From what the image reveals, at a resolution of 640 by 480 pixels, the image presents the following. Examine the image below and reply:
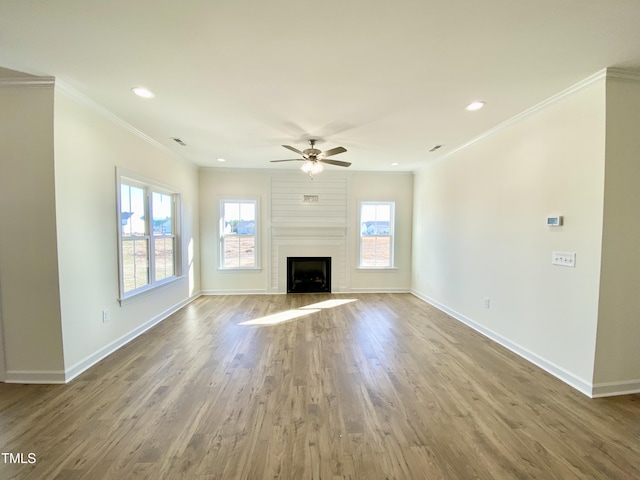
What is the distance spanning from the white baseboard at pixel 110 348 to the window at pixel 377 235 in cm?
394

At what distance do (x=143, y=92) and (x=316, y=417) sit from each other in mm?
3179

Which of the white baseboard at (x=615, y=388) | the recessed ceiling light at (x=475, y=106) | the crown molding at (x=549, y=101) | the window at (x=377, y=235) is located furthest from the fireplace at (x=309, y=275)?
the white baseboard at (x=615, y=388)

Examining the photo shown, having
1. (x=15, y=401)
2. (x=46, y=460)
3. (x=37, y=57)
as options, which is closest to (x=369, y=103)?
(x=37, y=57)

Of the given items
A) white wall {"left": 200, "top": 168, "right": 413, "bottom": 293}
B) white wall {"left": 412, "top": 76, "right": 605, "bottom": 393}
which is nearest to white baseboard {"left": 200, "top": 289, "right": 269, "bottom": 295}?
white wall {"left": 200, "top": 168, "right": 413, "bottom": 293}

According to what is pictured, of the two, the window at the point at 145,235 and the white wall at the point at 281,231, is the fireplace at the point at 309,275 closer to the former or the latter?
the white wall at the point at 281,231

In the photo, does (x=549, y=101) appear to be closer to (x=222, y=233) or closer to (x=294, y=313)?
(x=294, y=313)

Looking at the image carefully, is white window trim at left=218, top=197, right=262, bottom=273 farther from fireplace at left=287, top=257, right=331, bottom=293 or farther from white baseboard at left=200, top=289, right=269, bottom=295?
fireplace at left=287, top=257, right=331, bottom=293

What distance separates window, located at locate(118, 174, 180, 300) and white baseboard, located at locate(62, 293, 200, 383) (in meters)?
0.49

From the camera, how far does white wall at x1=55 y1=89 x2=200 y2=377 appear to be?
7.82ft

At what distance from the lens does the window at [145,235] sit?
3.27 metres

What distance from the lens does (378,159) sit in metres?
4.81

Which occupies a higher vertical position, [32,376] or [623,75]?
[623,75]

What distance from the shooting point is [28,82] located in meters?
2.23

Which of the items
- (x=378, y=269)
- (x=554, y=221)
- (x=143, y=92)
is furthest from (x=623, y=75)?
(x=378, y=269)
